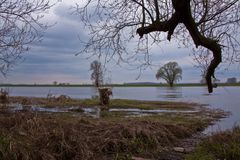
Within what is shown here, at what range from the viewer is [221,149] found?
11148 millimetres

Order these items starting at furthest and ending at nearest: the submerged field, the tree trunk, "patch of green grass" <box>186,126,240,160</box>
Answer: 1. the tree trunk
2. "patch of green grass" <box>186,126,240,160</box>
3. the submerged field

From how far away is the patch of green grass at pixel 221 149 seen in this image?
10.6m

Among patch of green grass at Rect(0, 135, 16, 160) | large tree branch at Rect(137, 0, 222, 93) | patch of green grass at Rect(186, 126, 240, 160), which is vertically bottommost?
patch of green grass at Rect(186, 126, 240, 160)

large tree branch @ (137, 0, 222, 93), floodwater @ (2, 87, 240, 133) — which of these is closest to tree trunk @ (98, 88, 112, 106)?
floodwater @ (2, 87, 240, 133)

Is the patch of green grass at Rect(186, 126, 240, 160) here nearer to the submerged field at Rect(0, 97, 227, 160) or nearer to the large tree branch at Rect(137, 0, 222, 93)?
the submerged field at Rect(0, 97, 227, 160)

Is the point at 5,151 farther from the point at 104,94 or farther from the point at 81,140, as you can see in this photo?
the point at 104,94

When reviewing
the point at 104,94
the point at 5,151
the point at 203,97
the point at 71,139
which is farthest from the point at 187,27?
the point at 203,97

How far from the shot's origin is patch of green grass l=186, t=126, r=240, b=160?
10.6 m

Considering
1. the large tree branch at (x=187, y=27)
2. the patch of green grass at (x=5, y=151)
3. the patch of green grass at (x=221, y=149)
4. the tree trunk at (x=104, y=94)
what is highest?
the large tree branch at (x=187, y=27)

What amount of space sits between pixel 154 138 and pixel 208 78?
521 centimetres

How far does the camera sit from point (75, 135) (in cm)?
1044

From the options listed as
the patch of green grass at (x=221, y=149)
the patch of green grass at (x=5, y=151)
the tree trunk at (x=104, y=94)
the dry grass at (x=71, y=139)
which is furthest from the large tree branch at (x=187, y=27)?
the tree trunk at (x=104, y=94)

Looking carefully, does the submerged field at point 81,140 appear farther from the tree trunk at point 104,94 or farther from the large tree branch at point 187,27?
the tree trunk at point 104,94

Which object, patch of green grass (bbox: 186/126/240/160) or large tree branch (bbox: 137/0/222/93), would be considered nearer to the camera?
large tree branch (bbox: 137/0/222/93)
